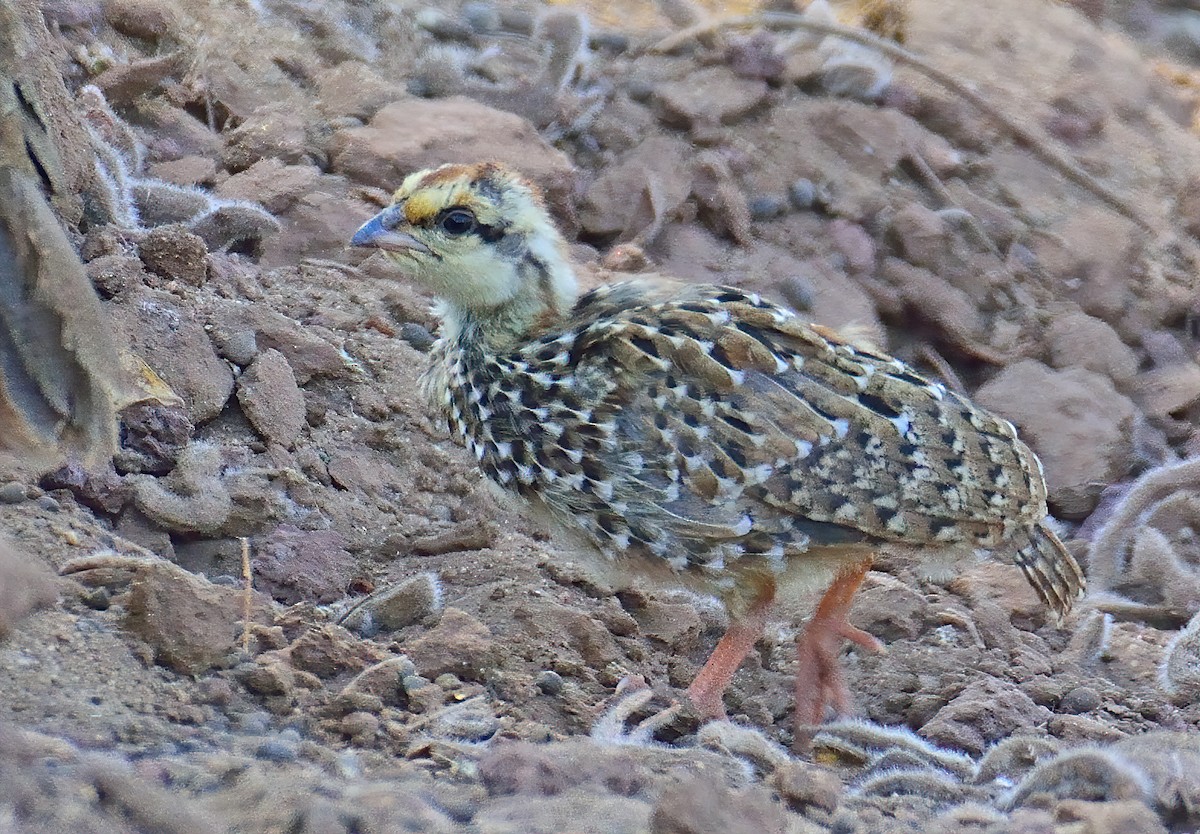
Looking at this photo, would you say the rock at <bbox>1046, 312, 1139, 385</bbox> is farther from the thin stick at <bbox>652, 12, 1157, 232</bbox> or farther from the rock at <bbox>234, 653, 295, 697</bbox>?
the rock at <bbox>234, 653, 295, 697</bbox>

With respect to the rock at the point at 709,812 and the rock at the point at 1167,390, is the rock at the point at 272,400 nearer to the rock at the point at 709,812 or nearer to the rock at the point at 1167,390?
the rock at the point at 709,812

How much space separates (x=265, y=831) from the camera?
2.57 meters

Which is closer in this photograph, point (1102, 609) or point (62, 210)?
point (62, 210)

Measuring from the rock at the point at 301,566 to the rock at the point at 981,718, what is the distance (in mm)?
1761

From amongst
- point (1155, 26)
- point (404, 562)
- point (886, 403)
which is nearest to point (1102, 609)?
point (886, 403)

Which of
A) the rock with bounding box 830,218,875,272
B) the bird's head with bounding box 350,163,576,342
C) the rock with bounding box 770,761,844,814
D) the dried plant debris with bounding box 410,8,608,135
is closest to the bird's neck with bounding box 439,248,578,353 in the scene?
the bird's head with bounding box 350,163,576,342

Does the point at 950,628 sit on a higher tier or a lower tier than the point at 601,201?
lower

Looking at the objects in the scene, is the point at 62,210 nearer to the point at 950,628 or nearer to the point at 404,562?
the point at 404,562

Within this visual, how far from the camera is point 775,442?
3826 millimetres

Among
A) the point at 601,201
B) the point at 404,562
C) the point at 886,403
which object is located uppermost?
the point at 886,403

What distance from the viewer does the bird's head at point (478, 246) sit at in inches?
165

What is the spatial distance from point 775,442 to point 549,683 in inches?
35.2

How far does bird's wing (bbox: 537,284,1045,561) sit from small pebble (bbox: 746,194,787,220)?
2.59 meters

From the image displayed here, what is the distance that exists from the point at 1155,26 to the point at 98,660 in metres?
9.18
